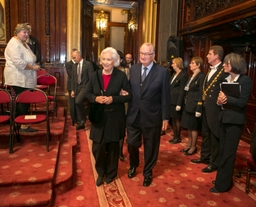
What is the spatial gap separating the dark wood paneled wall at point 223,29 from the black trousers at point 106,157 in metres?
2.80

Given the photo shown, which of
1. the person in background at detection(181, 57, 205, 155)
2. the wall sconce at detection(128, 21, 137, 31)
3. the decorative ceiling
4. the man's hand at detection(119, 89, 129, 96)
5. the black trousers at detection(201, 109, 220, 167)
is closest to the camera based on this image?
the man's hand at detection(119, 89, 129, 96)

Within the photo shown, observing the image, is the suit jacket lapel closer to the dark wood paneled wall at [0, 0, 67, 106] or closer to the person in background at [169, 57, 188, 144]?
the person in background at [169, 57, 188, 144]

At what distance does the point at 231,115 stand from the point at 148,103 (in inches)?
33.9

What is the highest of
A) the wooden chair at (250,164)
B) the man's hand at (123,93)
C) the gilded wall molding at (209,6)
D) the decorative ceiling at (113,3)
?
the decorative ceiling at (113,3)

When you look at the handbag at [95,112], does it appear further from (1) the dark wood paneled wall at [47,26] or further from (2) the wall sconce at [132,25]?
(2) the wall sconce at [132,25]

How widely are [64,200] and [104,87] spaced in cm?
123

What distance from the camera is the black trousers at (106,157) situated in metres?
2.80

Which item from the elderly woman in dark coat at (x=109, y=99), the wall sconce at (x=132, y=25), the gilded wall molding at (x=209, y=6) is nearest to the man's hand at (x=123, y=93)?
the elderly woman in dark coat at (x=109, y=99)

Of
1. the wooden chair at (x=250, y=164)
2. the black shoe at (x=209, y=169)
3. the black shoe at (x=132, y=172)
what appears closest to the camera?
the wooden chair at (x=250, y=164)

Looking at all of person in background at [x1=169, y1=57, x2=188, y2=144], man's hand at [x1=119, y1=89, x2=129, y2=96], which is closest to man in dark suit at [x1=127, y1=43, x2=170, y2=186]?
man's hand at [x1=119, y1=89, x2=129, y2=96]

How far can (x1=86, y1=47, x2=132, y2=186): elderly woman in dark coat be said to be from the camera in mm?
2646

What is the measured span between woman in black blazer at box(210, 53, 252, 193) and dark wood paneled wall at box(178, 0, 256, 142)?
61.8 inches

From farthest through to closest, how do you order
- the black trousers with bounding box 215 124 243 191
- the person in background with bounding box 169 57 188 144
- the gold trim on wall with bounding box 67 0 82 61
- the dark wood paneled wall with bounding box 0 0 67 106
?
1. the gold trim on wall with bounding box 67 0 82 61
2. the dark wood paneled wall with bounding box 0 0 67 106
3. the person in background with bounding box 169 57 188 144
4. the black trousers with bounding box 215 124 243 191

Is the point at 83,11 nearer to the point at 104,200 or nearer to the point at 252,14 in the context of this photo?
the point at 252,14
